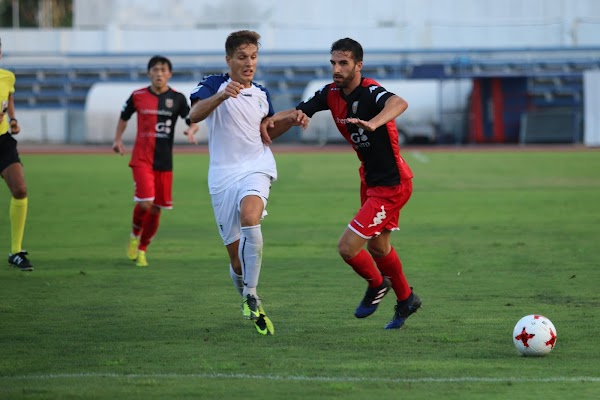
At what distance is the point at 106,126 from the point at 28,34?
45.6 feet

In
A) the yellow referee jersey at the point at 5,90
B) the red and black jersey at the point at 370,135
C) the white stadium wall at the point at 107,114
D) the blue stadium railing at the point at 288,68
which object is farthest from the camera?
the blue stadium railing at the point at 288,68

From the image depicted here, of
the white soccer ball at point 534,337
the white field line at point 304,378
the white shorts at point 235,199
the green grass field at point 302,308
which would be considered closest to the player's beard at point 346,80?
the white shorts at point 235,199

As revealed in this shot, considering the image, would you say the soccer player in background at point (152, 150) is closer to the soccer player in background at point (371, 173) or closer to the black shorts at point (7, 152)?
the black shorts at point (7, 152)

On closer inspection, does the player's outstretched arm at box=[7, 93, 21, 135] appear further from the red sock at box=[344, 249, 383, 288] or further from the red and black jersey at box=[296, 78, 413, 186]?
the red sock at box=[344, 249, 383, 288]

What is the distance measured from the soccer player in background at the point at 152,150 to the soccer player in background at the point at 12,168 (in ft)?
4.00

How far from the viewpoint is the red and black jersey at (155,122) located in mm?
12945

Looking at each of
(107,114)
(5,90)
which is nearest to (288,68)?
(107,114)

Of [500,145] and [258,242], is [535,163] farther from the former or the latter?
[258,242]

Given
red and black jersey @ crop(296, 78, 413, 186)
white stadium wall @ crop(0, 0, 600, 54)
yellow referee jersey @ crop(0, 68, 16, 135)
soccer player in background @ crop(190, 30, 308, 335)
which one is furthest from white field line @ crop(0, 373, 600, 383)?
white stadium wall @ crop(0, 0, 600, 54)

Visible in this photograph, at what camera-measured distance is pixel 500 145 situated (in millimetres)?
43812

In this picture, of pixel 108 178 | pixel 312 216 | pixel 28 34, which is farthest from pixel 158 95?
pixel 28 34

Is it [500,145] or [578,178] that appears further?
[500,145]

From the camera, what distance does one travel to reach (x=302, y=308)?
30.7 feet

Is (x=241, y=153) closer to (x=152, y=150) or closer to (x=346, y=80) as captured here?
(x=346, y=80)
